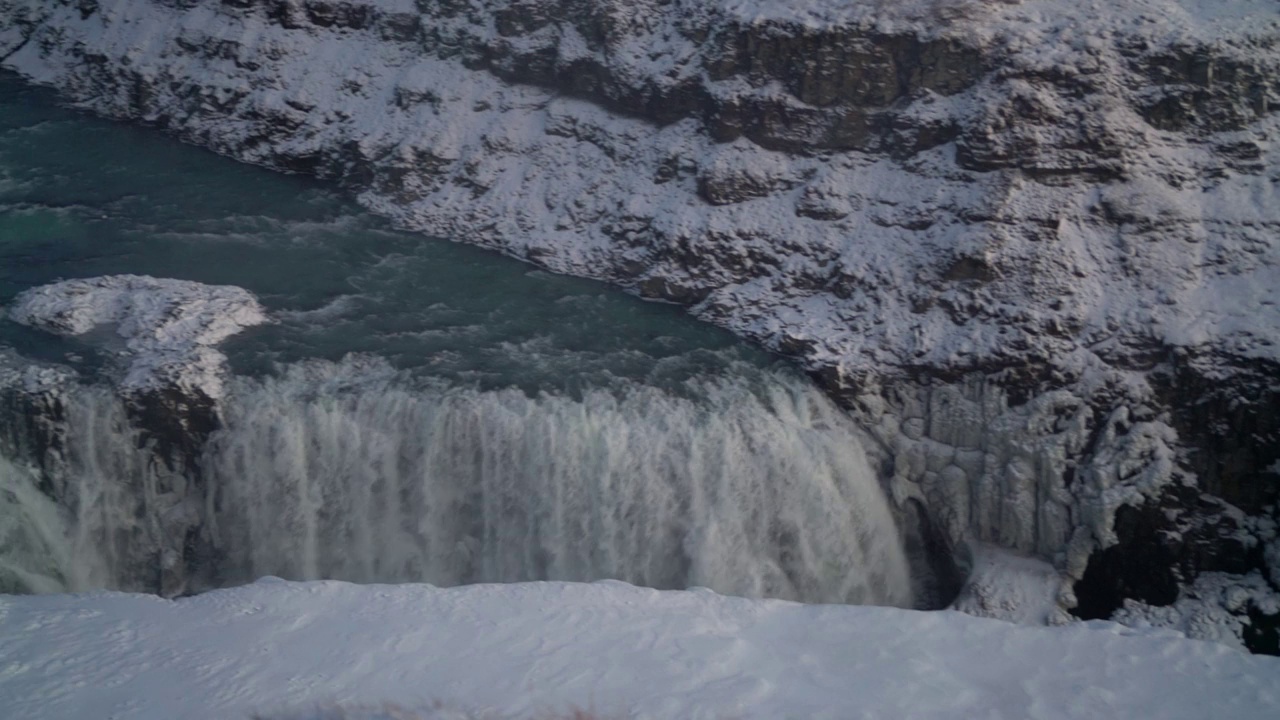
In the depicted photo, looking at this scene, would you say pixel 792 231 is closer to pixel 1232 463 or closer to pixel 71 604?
pixel 1232 463

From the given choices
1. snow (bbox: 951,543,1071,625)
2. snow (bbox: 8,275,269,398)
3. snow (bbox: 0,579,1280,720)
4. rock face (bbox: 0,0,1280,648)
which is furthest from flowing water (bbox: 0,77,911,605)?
snow (bbox: 0,579,1280,720)

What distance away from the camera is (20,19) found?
1493cm

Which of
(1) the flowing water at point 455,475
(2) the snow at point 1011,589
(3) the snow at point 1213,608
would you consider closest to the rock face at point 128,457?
(1) the flowing water at point 455,475

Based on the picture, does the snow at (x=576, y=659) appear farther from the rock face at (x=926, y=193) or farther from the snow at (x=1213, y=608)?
the rock face at (x=926, y=193)

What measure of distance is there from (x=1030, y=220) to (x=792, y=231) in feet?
6.67

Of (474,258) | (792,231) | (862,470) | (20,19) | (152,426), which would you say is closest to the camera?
(152,426)

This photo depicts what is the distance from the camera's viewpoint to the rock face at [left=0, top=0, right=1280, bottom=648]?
28.5ft

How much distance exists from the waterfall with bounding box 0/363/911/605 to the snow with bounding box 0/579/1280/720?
2.19m

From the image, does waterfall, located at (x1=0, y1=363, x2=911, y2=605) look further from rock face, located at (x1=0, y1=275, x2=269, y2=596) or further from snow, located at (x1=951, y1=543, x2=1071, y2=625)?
snow, located at (x1=951, y1=543, x2=1071, y2=625)

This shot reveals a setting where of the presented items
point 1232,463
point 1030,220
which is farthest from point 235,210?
point 1232,463

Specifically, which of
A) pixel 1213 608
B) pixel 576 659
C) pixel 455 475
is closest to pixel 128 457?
pixel 455 475

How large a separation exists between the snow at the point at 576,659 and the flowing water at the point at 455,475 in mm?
2181

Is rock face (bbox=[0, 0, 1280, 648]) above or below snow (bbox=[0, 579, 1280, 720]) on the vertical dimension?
above

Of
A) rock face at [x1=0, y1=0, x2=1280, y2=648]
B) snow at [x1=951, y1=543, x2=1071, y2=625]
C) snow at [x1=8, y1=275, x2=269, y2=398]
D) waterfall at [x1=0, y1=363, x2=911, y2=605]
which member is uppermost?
rock face at [x1=0, y1=0, x2=1280, y2=648]
